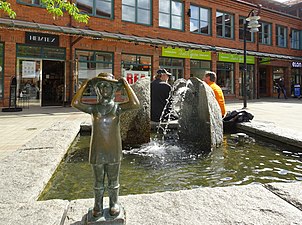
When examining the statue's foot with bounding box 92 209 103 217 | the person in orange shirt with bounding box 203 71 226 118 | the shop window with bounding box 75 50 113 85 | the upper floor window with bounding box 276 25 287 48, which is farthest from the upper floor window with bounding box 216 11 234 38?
the statue's foot with bounding box 92 209 103 217

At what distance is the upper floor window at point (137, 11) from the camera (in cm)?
1662

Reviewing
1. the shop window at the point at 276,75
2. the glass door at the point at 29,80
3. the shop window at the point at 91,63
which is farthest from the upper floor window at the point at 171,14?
the shop window at the point at 276,75

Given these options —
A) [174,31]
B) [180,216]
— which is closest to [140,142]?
[180,216]

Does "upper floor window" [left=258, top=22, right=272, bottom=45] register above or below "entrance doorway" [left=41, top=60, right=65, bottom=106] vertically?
above

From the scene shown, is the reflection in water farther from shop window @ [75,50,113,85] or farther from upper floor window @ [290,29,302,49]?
upper floor window @ [290,29,302,49]

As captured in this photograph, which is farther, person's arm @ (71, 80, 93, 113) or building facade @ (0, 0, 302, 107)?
building facade @ (0, 0, 302, 107)

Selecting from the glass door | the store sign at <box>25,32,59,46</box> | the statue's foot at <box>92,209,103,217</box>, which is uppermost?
the store sign at <box>25,32,59,46</box>

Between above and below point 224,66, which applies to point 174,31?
above

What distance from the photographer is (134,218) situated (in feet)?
5.86

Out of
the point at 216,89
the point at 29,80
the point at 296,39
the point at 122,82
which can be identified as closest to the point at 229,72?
the point at 296,39

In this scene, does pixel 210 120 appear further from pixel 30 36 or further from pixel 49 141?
pixel 30 36

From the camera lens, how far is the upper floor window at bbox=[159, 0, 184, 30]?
59.6 ft

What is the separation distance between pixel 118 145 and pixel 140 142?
138 inches

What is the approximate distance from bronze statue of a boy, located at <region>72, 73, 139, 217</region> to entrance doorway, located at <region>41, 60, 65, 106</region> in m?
13.5
